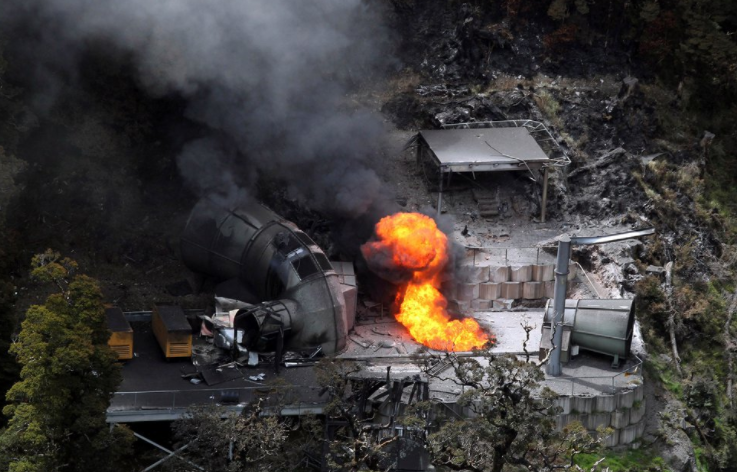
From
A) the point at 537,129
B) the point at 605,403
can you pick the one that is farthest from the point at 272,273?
the point at 537,129

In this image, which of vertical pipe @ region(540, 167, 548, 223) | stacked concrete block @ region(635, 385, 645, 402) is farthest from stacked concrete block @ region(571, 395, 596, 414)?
vertical pipe @ region(540, 167, 548, 223)

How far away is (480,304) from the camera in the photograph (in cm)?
6203

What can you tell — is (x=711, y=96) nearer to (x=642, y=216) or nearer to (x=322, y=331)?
(x=642, y=216)

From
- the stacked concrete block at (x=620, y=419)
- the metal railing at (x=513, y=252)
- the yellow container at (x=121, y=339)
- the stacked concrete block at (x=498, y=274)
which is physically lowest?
the stacked concrete block at (x=620, y=419)

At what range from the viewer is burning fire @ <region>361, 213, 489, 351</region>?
194 ft

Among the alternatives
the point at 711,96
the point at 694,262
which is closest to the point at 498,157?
the point at 694,262

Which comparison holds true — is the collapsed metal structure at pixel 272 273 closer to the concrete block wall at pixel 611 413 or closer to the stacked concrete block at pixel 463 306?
the stacked concrete block at pixel 463 306

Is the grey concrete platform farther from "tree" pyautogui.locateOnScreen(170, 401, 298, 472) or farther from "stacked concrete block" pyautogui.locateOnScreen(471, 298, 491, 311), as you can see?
"tree" pyautogui.locateOnScreen(170, 401, 298, 472)

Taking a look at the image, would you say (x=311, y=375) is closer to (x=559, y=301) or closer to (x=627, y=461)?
(x=559, y=301)

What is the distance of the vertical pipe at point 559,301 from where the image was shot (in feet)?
180

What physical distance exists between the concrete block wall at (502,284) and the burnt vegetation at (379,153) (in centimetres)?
395

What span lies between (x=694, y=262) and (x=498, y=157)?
9.55 metres

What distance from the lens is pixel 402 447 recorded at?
170ft

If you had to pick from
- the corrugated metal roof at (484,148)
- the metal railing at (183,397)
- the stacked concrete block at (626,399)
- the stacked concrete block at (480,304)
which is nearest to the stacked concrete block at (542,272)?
the stacked concrete block at (480,304)
